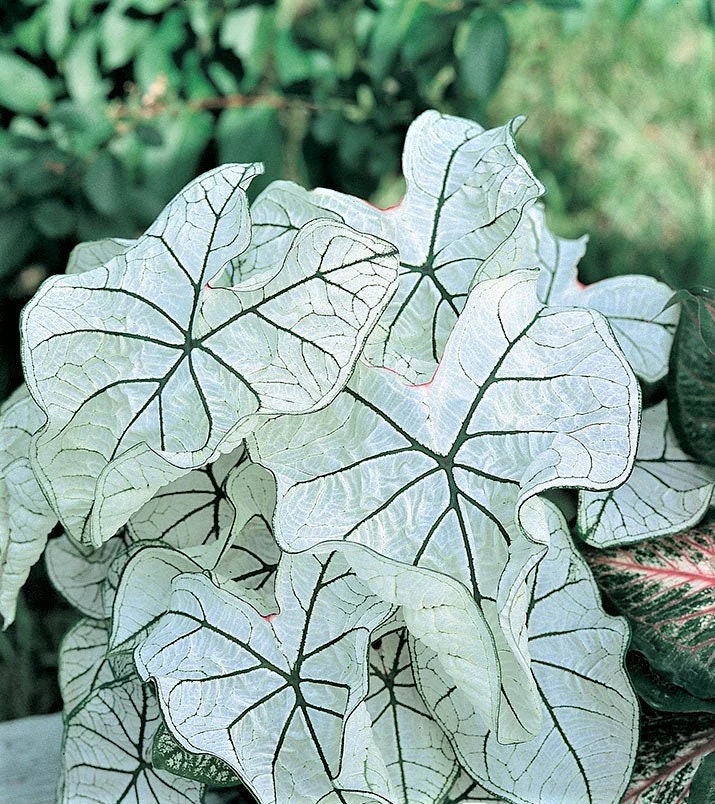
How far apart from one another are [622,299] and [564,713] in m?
0.35

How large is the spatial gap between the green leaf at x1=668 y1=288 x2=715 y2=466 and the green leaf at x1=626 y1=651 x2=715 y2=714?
170 mm

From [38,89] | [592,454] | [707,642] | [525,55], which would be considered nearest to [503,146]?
[592,454]

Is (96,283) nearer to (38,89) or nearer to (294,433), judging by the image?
(294,433)

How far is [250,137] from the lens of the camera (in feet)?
4.87

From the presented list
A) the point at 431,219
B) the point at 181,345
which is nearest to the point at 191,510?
the point at 181,345

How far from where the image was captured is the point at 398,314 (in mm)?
675

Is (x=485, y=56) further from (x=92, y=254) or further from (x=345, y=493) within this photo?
(x=345, y=493)

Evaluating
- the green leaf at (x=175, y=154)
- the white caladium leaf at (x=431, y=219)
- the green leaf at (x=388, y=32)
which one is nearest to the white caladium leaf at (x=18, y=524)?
the white caladium leaf at (x=431, y=219)

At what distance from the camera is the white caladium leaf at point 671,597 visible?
641 millimetres

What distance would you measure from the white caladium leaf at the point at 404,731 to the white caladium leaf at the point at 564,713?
25 millimetres

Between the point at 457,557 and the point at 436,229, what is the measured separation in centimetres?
26

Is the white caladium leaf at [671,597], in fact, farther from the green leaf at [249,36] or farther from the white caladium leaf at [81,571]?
the green leaf at [249,36]

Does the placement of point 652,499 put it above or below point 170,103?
below

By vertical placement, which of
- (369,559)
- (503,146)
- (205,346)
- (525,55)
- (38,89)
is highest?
(525,55)
